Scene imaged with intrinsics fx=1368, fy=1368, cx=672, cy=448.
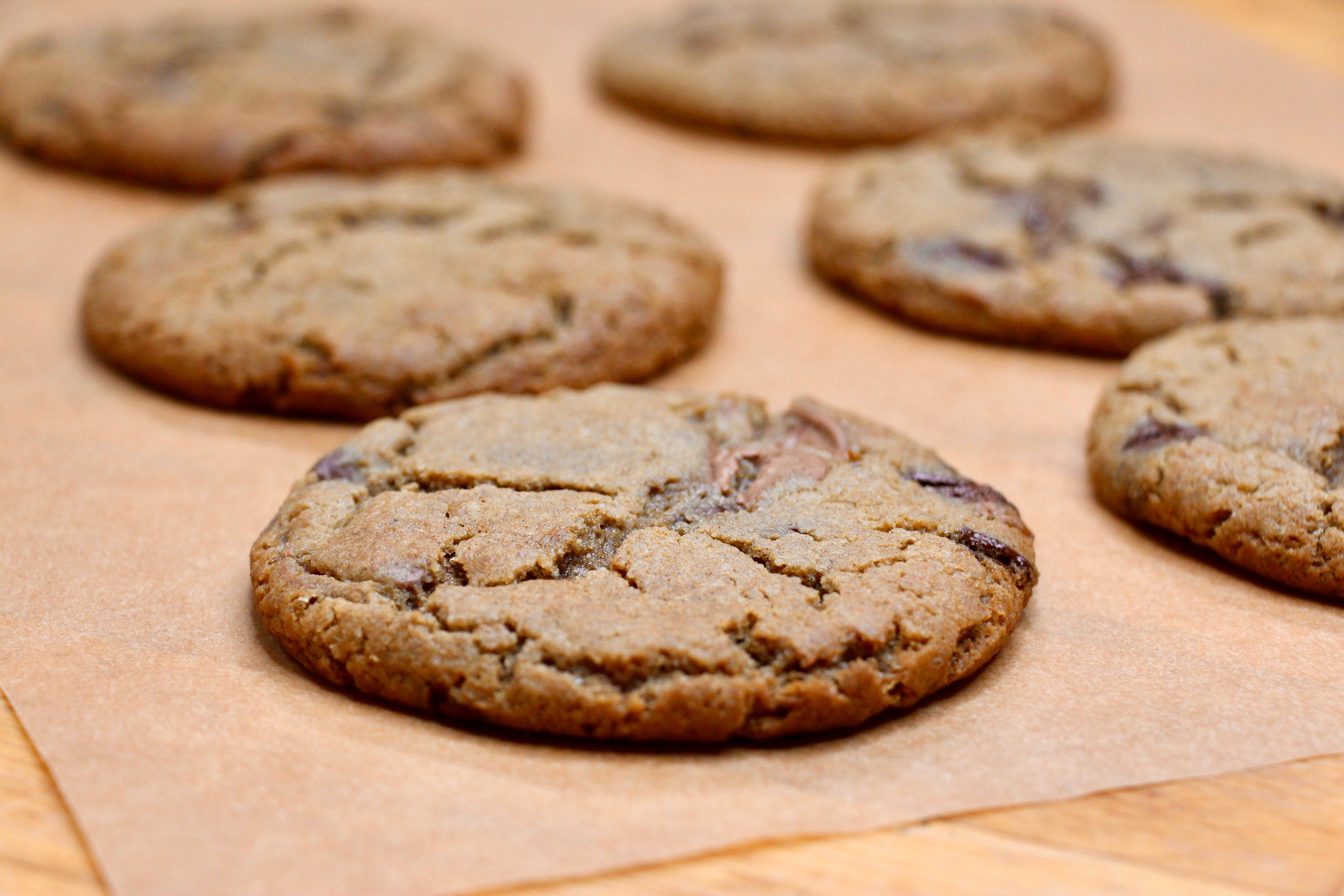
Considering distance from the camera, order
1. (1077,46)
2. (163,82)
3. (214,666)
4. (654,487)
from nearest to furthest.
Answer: (214,666) → (654,487) → (163,82) → (1077,46)

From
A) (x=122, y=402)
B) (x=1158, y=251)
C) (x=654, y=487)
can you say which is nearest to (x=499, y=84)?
(x=122, y=402)

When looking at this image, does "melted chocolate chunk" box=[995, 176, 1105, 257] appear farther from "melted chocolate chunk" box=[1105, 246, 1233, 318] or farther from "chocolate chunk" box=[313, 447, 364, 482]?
"chocolate chunk" box=[313, 447, 364, 482]

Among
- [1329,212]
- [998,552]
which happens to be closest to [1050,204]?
[1329,212]

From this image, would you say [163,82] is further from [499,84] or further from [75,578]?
[75,578]

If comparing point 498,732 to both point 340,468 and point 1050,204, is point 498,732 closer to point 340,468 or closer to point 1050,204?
point 340,468

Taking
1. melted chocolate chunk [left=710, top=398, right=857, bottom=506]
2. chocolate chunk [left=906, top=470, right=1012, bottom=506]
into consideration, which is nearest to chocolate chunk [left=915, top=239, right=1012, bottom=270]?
melted chocolate chunk [left=710, top=398, right=857, bottom=506]

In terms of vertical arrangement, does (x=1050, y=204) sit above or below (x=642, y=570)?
above
